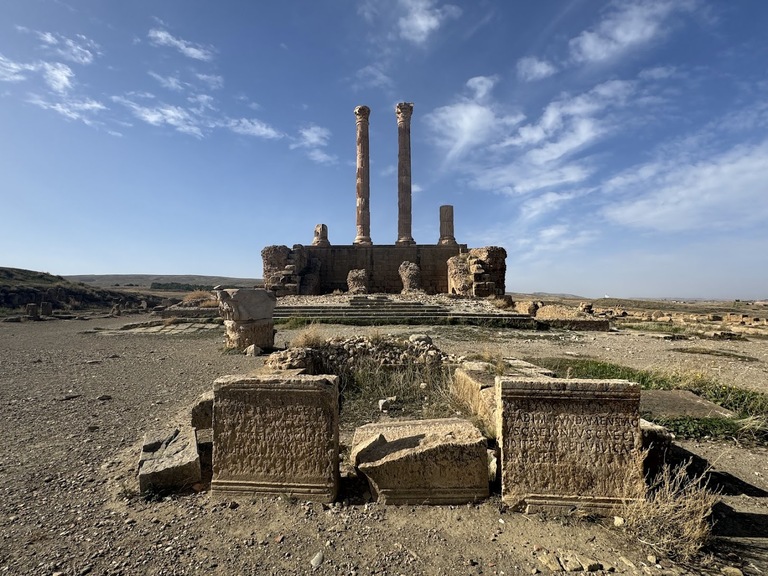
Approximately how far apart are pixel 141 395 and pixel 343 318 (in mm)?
10164

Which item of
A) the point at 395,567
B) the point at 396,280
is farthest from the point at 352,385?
the point at 396,280

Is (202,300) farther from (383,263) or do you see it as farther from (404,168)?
(404,168)

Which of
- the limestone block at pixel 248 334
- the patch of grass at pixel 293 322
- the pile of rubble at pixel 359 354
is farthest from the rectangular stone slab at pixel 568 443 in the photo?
the patch of grass at pixel 293 322

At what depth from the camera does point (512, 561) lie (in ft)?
8.15

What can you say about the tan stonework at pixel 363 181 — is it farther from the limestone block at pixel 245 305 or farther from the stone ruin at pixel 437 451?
the stone ruin at pixel 437 451

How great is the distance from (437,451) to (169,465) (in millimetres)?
2145

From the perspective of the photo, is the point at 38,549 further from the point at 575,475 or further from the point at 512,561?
the point at 575,475

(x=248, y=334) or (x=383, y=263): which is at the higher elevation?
(x=383, y=263)

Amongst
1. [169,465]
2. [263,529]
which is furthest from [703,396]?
[169,465]

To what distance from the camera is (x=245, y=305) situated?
399 inches

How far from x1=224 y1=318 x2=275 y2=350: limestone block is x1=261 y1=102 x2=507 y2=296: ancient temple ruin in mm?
11958

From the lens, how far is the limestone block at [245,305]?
10.1 metres

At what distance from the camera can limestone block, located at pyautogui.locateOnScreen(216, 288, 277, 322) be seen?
10.1 m

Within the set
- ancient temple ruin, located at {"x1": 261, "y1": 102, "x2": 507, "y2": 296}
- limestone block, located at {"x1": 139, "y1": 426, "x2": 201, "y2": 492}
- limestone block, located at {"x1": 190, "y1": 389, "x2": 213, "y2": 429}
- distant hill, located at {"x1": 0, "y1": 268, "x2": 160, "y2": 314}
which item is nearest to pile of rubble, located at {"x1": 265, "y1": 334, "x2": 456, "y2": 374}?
limestone block, located at {"x1": 190, "y1": 389, "x2": 213, "y2": 429}
